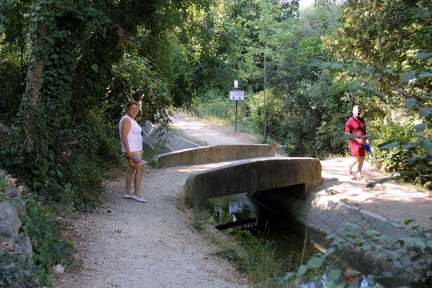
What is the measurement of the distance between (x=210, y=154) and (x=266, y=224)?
314cm

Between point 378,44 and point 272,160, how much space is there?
13.2ft

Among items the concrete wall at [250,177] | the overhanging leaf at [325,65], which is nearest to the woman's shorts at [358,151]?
the concrete wall at [250,177]

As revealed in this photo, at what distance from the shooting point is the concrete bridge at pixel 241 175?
10.7 metres

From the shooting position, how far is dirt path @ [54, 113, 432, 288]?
5.18m

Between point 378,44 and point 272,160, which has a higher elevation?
point 378,44

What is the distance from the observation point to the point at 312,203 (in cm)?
1250

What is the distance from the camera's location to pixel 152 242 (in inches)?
255

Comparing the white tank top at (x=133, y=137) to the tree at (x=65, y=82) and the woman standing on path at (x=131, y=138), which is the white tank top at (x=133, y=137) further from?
the tree at (x=65, y=82)

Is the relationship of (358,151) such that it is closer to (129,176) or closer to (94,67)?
(129,176)

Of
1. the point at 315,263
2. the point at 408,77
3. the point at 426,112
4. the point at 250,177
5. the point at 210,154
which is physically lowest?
the point at 250,177

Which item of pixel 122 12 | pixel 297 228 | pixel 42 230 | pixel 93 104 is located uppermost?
pixel 122 12

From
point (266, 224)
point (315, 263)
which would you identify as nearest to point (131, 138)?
point (266, 224)

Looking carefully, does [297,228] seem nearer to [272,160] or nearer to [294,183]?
[294,183]

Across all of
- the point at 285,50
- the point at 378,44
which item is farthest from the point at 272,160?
the point at 285,50
